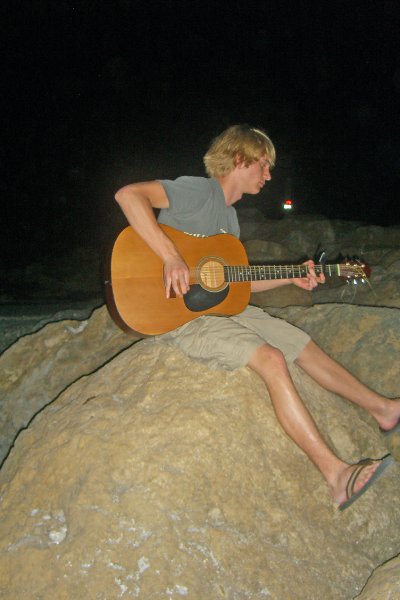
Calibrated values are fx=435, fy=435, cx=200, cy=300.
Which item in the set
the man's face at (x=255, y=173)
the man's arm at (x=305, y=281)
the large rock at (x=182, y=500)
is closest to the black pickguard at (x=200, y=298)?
the large rock at (x=182, y=500)

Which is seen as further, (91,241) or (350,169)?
(350,169)

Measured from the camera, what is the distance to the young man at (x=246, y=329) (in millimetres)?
2266

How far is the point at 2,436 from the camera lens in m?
4.00

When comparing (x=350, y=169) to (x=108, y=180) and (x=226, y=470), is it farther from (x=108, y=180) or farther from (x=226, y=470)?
(x=226, y=470)

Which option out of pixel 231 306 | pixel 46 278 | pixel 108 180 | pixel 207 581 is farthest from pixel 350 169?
pixel 207 581

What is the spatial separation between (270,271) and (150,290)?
3.21ft

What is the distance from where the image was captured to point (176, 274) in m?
2.54

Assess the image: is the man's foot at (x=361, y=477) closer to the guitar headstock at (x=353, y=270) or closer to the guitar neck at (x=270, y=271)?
the guitar neck at (x=270, y=271)

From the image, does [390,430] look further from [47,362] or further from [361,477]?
[47,362]

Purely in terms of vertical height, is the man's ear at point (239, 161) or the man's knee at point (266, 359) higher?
the man's ear at point (239, 161)

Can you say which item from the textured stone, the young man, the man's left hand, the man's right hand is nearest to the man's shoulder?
the young man

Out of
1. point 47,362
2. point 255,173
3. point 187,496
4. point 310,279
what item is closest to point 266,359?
point 187,496

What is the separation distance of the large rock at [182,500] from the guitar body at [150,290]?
0.80 ft

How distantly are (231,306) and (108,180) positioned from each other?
20683mm
